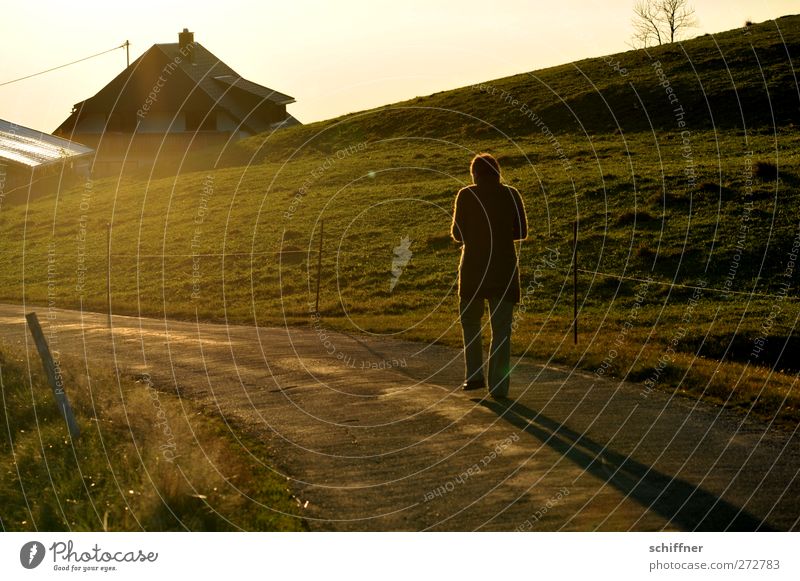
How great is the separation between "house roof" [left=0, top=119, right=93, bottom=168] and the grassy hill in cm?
162

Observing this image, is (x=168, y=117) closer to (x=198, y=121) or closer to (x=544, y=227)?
(x=198, y=121)

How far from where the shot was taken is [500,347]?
1206 centimetres

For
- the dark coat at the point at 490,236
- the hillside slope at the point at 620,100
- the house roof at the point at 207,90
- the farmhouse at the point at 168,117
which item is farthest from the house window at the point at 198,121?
the dark coat at the point at 490,236

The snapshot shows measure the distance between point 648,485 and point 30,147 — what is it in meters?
27.2

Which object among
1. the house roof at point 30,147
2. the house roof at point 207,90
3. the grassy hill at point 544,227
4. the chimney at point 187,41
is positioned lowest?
the grassy hill at point 544,227

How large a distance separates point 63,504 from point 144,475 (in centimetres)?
67

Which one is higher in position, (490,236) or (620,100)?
(620,100)

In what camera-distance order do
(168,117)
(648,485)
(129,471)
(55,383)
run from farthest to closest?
(168,117)
(55,383)
(129,471)
(648,485)

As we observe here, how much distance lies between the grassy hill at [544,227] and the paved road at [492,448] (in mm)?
1426

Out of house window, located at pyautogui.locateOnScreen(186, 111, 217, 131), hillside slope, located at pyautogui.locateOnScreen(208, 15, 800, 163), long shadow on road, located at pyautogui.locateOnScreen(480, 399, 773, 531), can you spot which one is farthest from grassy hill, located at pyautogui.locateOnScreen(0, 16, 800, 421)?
house window, located at pyautogui.locateOnScreen(186, 111, 217, 131)

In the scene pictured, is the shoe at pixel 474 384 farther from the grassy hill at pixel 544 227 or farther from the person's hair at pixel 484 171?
the person's hair at pixel 484 171

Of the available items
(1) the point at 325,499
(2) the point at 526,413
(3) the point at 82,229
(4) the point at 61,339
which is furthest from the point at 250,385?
(3) the point at 82,229

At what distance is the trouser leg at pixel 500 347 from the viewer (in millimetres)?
12070

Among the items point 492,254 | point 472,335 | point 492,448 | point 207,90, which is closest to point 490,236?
point 492,254
